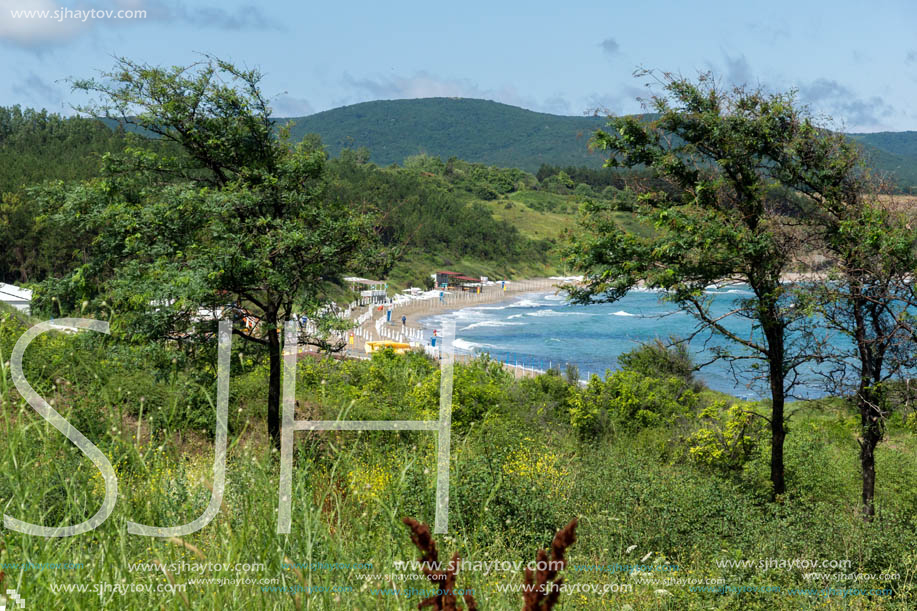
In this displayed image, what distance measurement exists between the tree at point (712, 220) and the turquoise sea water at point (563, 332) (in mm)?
26913

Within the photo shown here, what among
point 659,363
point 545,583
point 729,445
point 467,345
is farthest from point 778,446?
point 467,345

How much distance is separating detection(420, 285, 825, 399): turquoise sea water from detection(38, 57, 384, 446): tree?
3031 cm

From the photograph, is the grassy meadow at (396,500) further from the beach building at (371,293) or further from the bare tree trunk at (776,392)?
the beach building at (371,293)

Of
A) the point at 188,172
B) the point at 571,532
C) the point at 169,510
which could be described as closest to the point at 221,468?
the point at 169,510

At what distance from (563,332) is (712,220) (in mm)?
57138

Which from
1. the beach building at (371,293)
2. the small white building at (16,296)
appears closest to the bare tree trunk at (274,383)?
the small white building at (16,296)

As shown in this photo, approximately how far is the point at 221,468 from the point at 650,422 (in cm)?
1495

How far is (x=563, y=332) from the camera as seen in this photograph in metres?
66.3

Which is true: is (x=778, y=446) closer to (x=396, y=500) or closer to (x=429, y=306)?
(x=396, y=500)

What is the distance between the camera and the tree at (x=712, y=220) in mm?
9547

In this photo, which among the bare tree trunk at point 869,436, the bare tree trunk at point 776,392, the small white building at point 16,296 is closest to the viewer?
the bare tree trunk at point 869,436

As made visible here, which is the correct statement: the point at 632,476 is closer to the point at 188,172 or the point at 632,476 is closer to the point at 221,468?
the point at 221,468

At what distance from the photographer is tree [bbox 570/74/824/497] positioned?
9547mm

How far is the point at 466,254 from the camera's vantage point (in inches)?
3750
